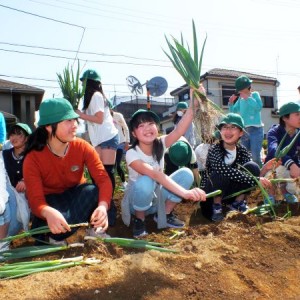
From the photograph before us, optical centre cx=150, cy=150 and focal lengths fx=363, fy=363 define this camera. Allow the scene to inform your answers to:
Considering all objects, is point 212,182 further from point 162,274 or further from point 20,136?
point 20,136

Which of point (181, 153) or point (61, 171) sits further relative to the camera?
point (181, 153)

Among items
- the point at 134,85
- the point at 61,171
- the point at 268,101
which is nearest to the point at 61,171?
the point at 61,171

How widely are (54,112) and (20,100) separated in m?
12.0

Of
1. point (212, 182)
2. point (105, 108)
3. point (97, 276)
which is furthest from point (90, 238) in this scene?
point (105, 108)

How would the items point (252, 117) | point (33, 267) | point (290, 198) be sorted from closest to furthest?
point (33, 267), point (290, 198), point (252, 117)

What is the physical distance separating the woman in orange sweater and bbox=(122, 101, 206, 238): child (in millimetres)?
323

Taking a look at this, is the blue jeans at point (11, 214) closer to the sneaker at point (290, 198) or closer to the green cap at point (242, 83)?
the sneaker at point (290, 198)

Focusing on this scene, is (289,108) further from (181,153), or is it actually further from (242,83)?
(242,83)

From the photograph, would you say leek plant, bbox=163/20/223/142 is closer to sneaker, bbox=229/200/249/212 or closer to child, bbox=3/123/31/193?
sneaker, bbox=229/200/249/212

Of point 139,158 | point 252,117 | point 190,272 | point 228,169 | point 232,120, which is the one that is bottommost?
point 190,272

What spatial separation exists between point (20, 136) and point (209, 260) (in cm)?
211

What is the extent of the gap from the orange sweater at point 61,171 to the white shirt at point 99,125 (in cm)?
80

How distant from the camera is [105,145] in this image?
127 inches

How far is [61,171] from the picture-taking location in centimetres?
233
